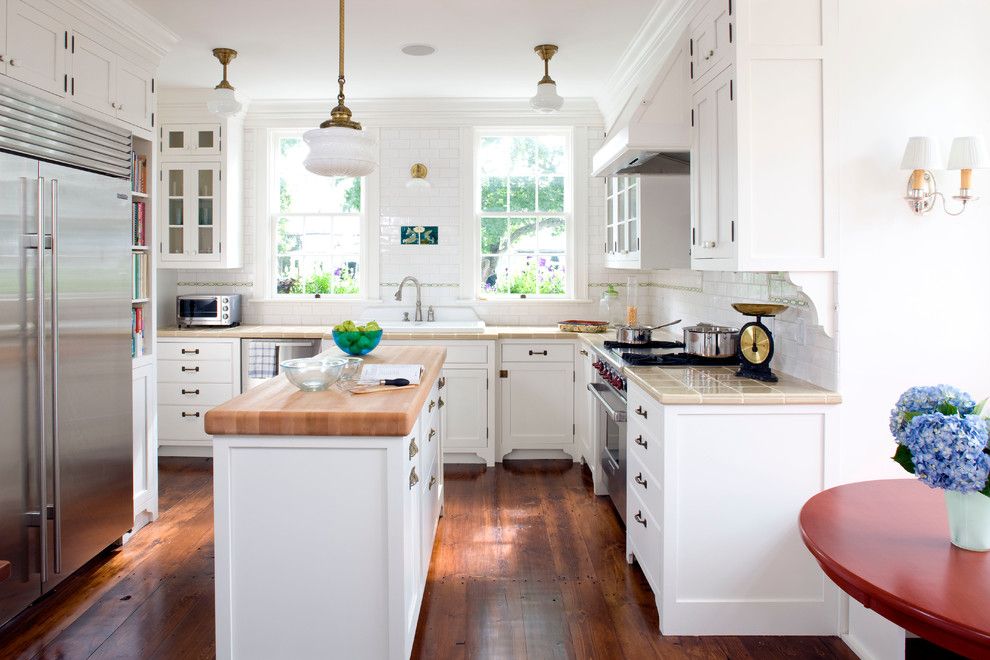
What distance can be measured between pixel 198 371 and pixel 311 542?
342 cm

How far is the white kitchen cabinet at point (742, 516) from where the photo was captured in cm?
272

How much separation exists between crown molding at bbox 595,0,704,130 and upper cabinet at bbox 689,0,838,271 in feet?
2.00

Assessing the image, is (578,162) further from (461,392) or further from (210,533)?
(210,533)

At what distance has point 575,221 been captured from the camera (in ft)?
19.4

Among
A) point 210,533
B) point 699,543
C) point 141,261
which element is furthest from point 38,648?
point 699,543

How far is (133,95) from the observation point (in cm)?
382

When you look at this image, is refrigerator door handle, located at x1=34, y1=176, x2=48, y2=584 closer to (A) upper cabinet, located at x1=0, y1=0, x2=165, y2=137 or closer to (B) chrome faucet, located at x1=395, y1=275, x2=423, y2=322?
(A) upper cabinet, located at x1=0, y1=0, x2=165, y2=137

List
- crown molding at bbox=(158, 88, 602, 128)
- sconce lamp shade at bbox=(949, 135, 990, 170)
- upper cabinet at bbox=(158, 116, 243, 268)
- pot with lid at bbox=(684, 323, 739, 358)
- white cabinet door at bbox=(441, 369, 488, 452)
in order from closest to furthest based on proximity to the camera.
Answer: sconce lamp shade at bbox=(949, 135, 990, 170) → pot with lid at bbox=(684, 323, 739, 358) → white cabinet door at bbox=(441, 369, 488, 452) → upper cabinet at bbox=(158, 116, 243, 268) → crown molding at bbox=(158, 88, 602, 128)

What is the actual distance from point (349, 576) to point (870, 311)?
2130mm

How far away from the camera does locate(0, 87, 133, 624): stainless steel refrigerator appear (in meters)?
2.79

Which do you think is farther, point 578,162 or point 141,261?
point 578,162

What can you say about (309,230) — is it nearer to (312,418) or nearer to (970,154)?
(312,418)

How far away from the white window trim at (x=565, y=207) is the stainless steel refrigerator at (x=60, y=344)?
2.83 meters

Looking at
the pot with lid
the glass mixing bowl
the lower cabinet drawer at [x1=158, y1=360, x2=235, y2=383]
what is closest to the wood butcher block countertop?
the glass mixing bowl
